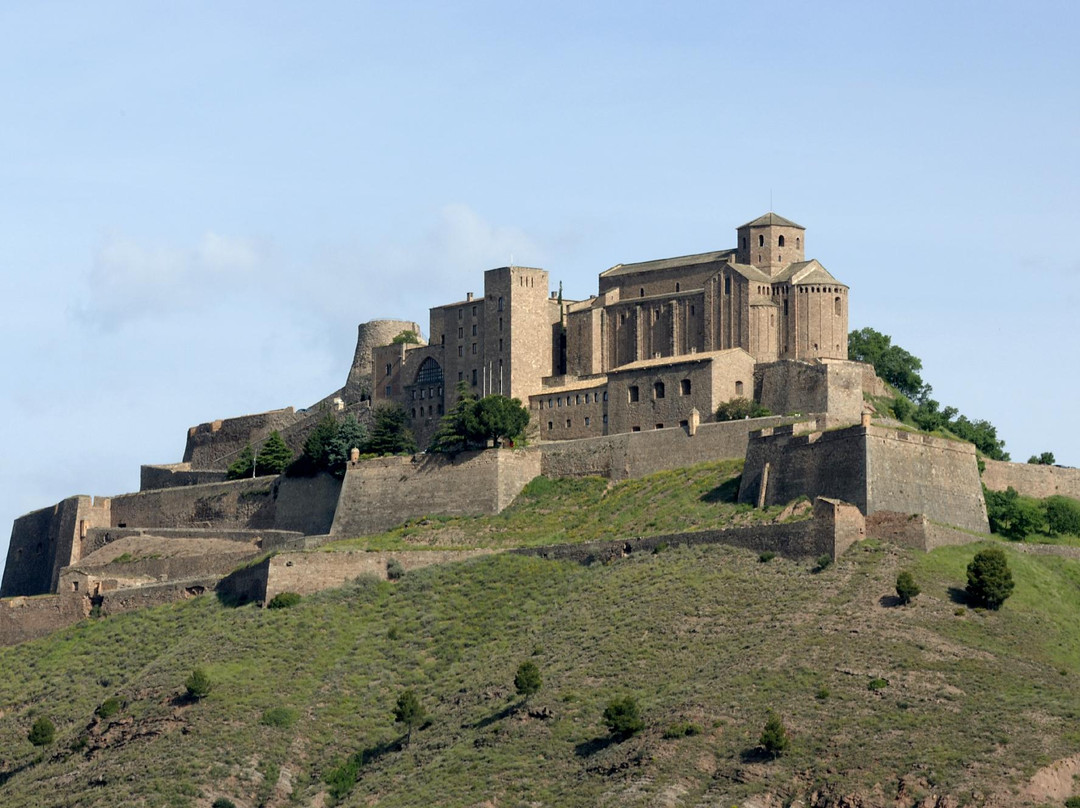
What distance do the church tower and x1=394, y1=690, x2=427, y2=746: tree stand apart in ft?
104

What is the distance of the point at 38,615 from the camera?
8944 cm

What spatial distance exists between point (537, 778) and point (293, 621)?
1709 centimetres

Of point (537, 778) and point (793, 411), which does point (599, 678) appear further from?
point (793, 411)

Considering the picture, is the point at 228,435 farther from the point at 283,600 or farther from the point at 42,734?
the point at 42,734

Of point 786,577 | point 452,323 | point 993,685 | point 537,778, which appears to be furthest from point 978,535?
point 452,323

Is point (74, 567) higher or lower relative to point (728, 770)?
higher

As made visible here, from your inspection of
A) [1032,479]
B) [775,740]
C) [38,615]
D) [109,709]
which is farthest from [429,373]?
[775,740]

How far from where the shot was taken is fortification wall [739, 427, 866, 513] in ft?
265

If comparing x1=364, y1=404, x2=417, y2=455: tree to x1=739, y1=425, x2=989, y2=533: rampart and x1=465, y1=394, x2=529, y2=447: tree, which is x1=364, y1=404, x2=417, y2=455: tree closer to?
x1=465, y1=394, x2=529, y2=447: tree

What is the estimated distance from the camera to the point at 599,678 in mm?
72875

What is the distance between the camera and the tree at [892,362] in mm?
104438

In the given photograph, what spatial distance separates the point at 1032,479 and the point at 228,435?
40.5 meters

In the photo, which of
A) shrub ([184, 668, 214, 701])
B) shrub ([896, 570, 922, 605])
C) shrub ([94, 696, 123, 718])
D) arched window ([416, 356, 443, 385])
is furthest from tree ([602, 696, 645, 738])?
arched window ([416, 356, 443, 385])

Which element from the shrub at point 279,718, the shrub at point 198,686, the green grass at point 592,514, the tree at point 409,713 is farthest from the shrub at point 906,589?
the shrub at point 198,686
